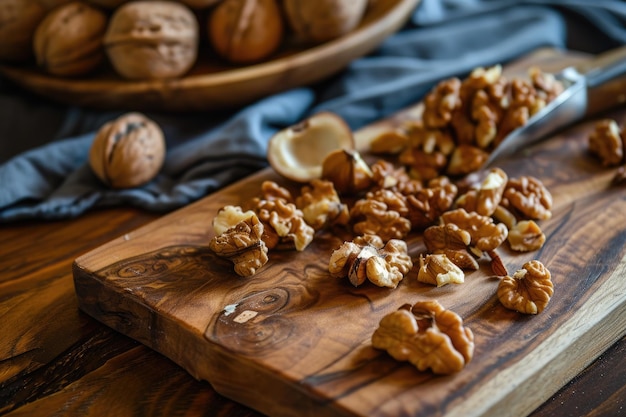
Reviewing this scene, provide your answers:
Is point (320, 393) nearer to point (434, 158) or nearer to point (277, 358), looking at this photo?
point (277, 358)

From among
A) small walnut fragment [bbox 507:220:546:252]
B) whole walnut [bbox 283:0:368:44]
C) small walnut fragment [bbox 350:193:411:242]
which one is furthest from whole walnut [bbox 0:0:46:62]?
small walnut fragment [bbox 507:220:546:252]

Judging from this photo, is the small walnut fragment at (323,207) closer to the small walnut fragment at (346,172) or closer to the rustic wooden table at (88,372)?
the small walnut fragment at (346,172)

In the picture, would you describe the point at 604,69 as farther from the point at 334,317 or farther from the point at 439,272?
the point at 334,317

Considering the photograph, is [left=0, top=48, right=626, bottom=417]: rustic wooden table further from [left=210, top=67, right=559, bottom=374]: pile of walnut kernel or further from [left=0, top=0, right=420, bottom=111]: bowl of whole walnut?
[left=0, top=0, right=420, bottom=111]: bowl of whole walnut

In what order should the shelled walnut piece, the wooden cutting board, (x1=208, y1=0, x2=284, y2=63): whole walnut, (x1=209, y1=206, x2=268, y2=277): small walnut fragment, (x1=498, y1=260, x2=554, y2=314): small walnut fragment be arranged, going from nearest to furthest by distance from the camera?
the wooden cutting board < (x1=498, y1=260, x2=554, y2=314): small walnut fragment < (x1=209, y1=206, x2=268, y2=277): small walnut fragment < the shelled walnut piece < (x1=208, y1=0, x2=284, y2=63): whole walnut

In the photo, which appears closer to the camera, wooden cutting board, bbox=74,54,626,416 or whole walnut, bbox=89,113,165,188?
wooden cutting board, bbox=74,54,626,416

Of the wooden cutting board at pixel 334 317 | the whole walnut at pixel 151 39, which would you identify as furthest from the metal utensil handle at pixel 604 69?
the whole walnut at pixel 151 39
